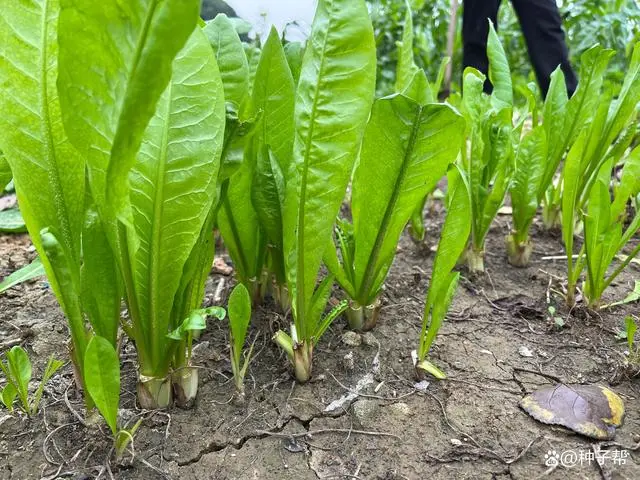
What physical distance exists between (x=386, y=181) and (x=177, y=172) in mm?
319

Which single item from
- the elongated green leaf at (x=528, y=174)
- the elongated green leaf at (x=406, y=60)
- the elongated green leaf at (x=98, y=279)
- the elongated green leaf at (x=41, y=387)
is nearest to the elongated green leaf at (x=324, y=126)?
the elongated green leaf at (x=98, y=279)

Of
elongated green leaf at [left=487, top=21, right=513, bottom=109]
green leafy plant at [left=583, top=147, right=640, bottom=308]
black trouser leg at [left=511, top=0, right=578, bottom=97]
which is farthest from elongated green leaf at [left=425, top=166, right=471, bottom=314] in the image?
black trouser leg at [left=511, top=0, right=578, bottom=97]

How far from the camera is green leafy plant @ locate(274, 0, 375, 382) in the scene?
68 centimetres

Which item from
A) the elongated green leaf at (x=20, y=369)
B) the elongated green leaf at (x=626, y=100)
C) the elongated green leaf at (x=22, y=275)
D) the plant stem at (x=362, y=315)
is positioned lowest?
the plant stem at (x=362, y=315)

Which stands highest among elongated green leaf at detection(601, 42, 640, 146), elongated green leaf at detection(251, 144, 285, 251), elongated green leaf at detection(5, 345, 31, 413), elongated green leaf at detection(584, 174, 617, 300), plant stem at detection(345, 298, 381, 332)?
elongated green leaf at detection(601, 42, 640, 146)

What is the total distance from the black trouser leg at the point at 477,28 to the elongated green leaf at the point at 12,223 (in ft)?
6.26

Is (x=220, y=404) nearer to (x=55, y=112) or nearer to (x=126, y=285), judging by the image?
(x=126, y=285)

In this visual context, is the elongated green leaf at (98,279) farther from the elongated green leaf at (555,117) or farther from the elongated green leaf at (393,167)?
the elongated green leaf at (555,117)

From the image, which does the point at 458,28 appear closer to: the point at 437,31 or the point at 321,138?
the point at 437,31

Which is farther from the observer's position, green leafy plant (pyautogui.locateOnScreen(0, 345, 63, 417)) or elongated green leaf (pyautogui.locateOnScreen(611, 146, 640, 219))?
elongated green leaf (pyautogui.locateOnScreen(611, 146, 640, 219))

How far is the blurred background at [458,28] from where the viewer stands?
1.76m

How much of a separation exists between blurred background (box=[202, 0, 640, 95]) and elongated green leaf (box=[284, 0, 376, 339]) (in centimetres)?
64

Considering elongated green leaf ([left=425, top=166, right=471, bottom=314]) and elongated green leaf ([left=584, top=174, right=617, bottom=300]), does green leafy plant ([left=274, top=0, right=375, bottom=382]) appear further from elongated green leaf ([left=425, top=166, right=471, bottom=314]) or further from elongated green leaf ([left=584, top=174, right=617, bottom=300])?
elongated green leaf ([left=584, top=174, right=617, bottom=300])

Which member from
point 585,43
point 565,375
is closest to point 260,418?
point 565,375
